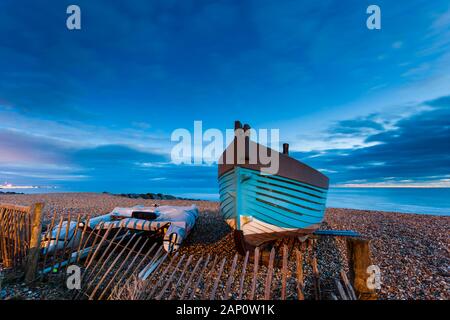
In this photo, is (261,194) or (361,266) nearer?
(361,266)

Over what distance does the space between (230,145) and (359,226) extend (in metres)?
8.11

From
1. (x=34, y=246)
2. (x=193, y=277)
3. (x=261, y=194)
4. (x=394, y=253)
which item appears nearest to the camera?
(x=34, y=246)

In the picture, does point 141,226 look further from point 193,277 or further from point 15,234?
point 15,234

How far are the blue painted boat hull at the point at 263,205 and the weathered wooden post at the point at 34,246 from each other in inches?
166

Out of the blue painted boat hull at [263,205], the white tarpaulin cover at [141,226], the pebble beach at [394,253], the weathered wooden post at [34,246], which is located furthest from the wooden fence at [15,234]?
the blue painted boat hull at [263,205]

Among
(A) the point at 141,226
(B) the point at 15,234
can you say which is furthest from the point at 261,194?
(B) the point at 15,234

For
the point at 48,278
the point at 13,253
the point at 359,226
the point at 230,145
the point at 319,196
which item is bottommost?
the point at 359,226

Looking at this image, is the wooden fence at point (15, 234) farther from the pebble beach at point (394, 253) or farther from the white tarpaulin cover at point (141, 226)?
Answer: the pebble beach at point (394, 253)

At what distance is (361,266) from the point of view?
3.81 m

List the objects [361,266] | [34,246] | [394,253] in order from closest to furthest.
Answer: [361,266], [34,246], [394,253]

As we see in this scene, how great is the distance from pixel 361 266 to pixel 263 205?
120 inches

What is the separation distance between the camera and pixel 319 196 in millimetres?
8453
